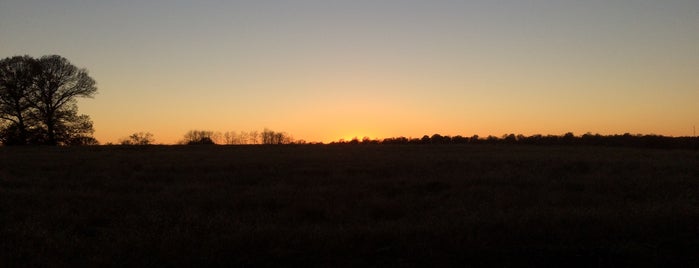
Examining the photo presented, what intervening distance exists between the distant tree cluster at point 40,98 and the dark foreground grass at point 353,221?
3249 cm

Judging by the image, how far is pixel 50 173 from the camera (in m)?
17.2

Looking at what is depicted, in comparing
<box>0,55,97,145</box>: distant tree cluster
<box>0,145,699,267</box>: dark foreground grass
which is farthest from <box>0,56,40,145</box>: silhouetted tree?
<box>0,145,699,267</box>: dark foreground grass

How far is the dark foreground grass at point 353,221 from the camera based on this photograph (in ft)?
22.8

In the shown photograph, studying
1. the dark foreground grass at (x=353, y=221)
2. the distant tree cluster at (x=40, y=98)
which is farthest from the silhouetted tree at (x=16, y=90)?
the dark foreground grass at (x=353, y=221)

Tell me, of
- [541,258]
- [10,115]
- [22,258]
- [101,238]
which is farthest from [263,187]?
[10,115]

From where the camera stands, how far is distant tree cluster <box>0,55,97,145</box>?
43969mm

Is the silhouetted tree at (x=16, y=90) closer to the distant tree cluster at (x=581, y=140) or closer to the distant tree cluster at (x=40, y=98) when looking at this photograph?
the distant tree cluster at (x=40, y=98)

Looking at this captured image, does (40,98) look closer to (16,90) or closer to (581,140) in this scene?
(16,90)

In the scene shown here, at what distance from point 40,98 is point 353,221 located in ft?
141

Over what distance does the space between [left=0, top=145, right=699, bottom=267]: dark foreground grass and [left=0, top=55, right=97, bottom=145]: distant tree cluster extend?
3249 cm

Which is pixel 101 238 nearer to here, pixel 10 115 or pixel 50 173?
pixel 50 173

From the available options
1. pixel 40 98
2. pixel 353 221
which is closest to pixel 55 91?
pixel 40 98

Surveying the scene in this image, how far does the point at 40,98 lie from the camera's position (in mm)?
44844

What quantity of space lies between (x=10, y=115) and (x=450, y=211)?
44761 mm
